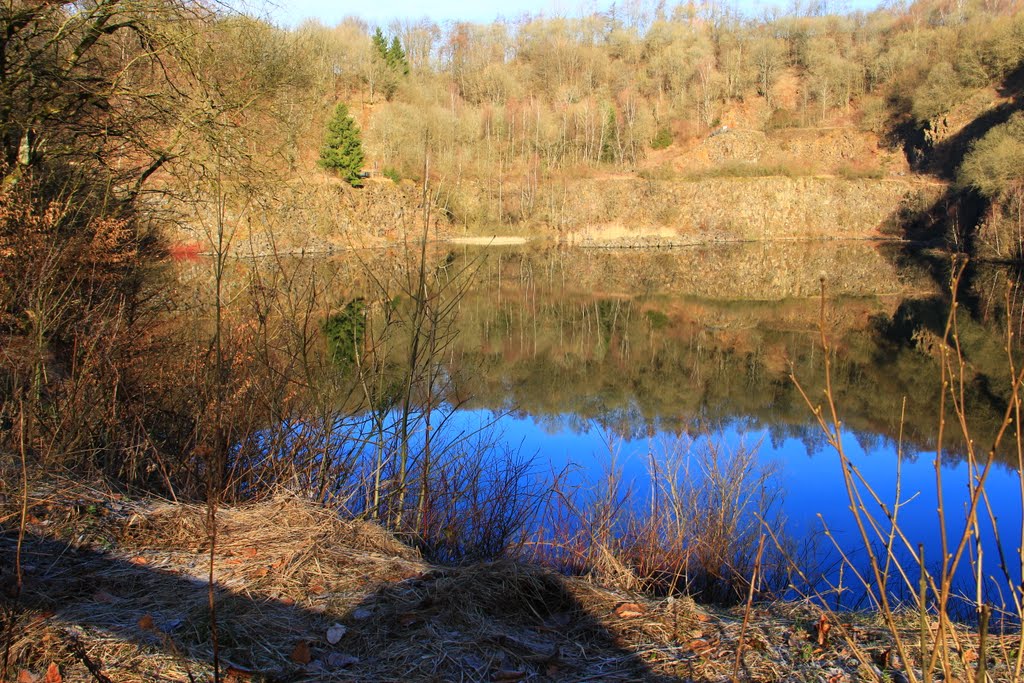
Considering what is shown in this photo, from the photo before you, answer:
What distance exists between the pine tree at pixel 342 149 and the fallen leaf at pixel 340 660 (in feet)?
123

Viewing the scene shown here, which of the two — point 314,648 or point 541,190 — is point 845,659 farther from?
point 541,190

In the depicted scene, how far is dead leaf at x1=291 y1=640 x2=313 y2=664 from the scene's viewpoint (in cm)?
253

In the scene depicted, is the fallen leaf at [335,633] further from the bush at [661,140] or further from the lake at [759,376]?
the bush at [661,140]

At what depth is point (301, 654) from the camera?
2.55 m

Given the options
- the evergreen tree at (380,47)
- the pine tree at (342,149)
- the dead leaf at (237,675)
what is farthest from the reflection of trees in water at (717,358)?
the evergreen tree at (380,47)

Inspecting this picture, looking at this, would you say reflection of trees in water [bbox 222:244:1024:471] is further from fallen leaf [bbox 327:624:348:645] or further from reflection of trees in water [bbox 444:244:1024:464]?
fallen leaf [bbox 327:624:348:645]

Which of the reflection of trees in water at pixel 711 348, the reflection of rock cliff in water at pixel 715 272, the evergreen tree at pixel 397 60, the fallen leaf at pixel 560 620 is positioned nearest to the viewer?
the fallen leaf at pixel 560 620

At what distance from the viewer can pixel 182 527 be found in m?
3.53

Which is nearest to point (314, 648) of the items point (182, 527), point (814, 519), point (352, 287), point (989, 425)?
point (182, 527)

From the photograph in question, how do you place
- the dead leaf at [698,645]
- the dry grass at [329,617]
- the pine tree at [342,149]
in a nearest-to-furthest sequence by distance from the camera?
the dry grass at [329,617]
the dead leaf at [698,645]
the pine tree at [342,149]

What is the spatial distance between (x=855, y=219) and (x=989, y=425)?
39.6m

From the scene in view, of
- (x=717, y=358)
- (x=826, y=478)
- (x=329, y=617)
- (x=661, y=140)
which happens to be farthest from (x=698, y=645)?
(x=661, y=140)

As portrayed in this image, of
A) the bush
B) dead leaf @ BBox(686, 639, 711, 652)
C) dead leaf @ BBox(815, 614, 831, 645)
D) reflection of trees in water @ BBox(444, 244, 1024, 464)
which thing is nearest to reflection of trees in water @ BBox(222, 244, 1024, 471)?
reflection of trees in water @ BBox(444, 244, 1024, 464)

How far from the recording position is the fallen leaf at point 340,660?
8.31 ft
